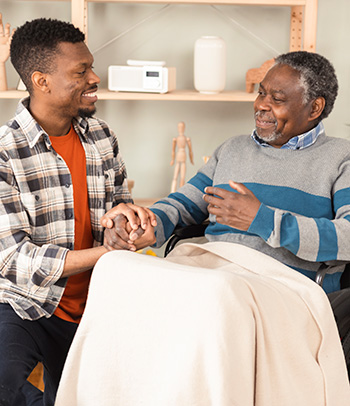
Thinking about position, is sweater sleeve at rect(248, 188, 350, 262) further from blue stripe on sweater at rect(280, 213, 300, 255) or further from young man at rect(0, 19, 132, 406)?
young man at rect(0, 19, 132, 406)

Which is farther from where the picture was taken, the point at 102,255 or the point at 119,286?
the point at 102,255

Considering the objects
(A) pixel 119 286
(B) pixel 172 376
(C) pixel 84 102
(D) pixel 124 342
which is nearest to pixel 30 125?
(C) pixel 84 102

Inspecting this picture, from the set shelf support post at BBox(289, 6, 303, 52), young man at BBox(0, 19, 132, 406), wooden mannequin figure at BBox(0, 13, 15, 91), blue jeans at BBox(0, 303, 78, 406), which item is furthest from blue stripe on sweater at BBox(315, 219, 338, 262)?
wooden mannequin figure at BBox(0, 13, 15, 91)

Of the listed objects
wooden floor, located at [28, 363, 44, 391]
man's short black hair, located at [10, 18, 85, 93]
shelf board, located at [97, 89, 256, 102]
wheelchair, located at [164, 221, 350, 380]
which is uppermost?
man's short black hair, located at [10, 18, 85, 93]

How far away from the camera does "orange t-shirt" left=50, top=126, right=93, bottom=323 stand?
1864mm

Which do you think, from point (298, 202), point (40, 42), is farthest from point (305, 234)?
point (40, 42)

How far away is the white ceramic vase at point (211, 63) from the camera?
9.27ft

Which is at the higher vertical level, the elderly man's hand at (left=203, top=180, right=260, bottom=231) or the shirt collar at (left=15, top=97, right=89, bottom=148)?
the shirt collar at (left=15, top=97, right=89, bottom=148)

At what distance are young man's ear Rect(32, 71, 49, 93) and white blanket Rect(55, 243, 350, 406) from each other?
59 centimetres

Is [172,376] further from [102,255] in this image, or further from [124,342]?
[102,255]

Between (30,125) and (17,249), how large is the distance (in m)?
0.37

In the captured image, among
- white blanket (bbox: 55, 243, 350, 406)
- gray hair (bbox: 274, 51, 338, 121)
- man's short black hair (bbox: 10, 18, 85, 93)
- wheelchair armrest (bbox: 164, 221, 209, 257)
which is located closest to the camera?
white blanket (bbox: 55, 243, 350, 406)

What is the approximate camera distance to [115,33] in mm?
3070

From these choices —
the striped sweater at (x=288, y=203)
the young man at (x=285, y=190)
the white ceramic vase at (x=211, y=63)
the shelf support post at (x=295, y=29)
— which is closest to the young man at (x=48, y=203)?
the young man at (x=285, y=190)
